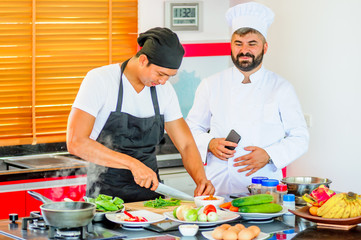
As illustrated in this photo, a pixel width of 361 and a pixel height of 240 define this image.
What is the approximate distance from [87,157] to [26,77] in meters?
2.07

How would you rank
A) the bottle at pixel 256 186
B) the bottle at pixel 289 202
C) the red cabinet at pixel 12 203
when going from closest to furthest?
the bottle at pixel 289 202 → the bottle at pixel 256 186 → the red cabinet at pixel 12 203

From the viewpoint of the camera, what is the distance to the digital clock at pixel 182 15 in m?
5.46

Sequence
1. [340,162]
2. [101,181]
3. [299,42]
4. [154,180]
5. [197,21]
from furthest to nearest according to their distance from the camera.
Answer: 1. [197,21]
2. [299,42]
3. [340,162]
4. [101,181]
5. [154,180]

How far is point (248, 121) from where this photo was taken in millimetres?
3990

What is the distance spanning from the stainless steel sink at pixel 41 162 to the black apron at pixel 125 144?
136 cm

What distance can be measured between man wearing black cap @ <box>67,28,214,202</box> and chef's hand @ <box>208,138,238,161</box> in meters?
0.37

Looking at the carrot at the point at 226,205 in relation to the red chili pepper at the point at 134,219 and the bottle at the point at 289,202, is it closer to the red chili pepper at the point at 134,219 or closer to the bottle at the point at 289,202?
the bottle at the point at 289,202

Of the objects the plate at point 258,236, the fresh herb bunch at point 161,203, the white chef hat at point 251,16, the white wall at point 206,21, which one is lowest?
the plate at point 258,236

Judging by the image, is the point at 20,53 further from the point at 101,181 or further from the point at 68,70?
the point at 101,181

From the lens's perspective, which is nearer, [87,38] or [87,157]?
[87,157]

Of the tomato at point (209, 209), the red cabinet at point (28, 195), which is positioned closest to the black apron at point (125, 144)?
the tomato at point (209, 209)

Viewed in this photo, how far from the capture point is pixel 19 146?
5008mm

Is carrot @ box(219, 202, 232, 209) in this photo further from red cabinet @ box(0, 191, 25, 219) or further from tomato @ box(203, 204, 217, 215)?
red cabinet @ box(0, 191, 25, 219)

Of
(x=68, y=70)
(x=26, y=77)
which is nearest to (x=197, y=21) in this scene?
(x=68, y=70)
